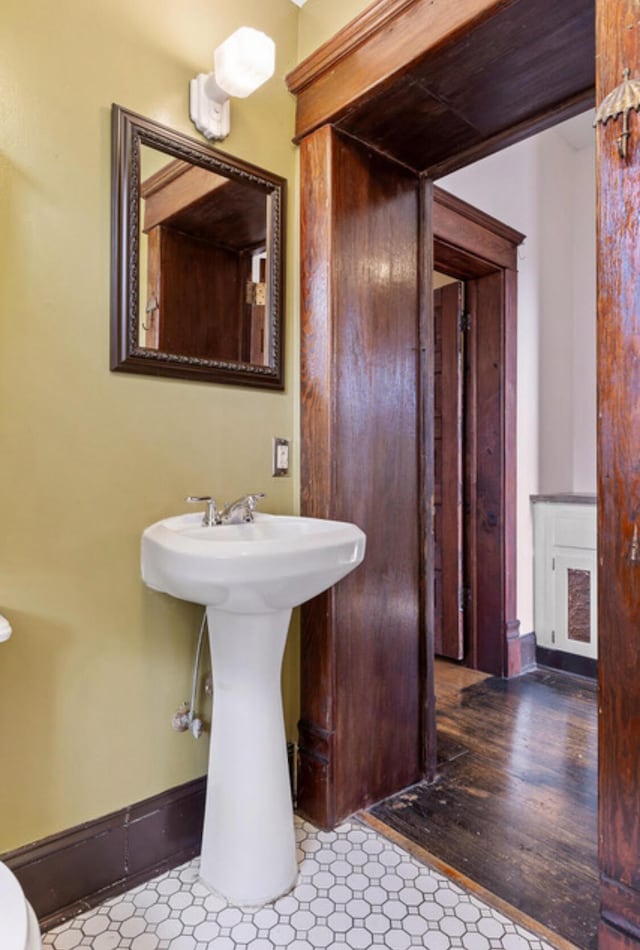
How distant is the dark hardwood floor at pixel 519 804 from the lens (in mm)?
1350

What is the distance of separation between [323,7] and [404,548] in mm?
1651

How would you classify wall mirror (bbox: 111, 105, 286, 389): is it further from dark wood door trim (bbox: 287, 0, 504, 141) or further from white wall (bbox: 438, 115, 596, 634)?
white wall (bbox: 438, 115, 596, 634)

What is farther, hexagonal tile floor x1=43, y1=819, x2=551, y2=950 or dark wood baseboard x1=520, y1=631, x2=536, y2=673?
dark wood baseboard x1=520, y1=631, x2=536, y2=673

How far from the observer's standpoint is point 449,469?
2811 millimetres

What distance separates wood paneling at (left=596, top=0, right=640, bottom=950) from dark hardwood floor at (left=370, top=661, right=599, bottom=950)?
318 millimetres

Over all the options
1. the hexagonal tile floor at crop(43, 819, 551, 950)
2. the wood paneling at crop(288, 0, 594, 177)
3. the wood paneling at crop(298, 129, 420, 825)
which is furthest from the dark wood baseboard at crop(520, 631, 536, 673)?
the wood paneling at crop(288, 0, 594, 177)

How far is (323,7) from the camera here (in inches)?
65.5

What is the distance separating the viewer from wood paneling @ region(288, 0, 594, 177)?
1.25 metres

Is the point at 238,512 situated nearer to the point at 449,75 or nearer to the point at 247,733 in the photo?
the point at 247,733

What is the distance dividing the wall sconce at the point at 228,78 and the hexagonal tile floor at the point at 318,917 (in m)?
1.93

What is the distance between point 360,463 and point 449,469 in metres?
1.27

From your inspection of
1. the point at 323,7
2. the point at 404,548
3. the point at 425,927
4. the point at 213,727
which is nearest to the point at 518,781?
the point at 425,927

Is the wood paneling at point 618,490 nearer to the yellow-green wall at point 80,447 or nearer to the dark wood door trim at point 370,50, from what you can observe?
the dark wood door trim at point 370,50

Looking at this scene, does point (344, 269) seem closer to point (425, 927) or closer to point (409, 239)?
point (409, 239)
